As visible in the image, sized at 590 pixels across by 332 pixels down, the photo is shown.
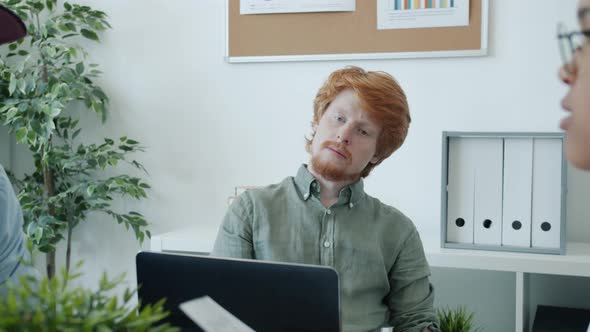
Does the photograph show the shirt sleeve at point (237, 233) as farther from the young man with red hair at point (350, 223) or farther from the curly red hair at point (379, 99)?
the curly red hair at point (379, 99)

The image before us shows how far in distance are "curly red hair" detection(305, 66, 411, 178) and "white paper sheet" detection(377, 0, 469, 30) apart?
2.51 feet

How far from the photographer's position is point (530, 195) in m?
1.82

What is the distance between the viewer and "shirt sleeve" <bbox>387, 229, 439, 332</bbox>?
4.75 feet

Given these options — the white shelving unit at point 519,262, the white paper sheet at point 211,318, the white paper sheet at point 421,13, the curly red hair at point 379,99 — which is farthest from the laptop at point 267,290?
the white paper sheet at point 421,13

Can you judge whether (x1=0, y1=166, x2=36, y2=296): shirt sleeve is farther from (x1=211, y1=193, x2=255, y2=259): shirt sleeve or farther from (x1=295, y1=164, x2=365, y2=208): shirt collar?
(x1=295, y1=164, x2=365, y2=208): shirt collar

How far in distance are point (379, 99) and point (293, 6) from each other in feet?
3.13

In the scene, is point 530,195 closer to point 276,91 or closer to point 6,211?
point 276,91

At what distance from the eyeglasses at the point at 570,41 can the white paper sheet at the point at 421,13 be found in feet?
4.82

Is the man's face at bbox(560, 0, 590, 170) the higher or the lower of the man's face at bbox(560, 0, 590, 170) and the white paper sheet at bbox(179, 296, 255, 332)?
the higher

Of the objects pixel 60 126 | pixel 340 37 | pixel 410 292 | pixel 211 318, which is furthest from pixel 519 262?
pixel 60 126

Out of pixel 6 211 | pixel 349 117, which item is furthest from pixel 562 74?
pixel 6 211

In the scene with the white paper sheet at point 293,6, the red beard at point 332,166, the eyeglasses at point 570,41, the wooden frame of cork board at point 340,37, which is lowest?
the red beard at point 332,166

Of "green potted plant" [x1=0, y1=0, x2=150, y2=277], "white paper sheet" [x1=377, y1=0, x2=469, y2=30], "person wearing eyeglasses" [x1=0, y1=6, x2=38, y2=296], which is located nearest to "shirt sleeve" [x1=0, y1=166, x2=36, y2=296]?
A: "person wearing eyeglasses" [x1=0, y1=6, x2=38, y2=296]

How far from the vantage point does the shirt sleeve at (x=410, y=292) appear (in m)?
1.45
